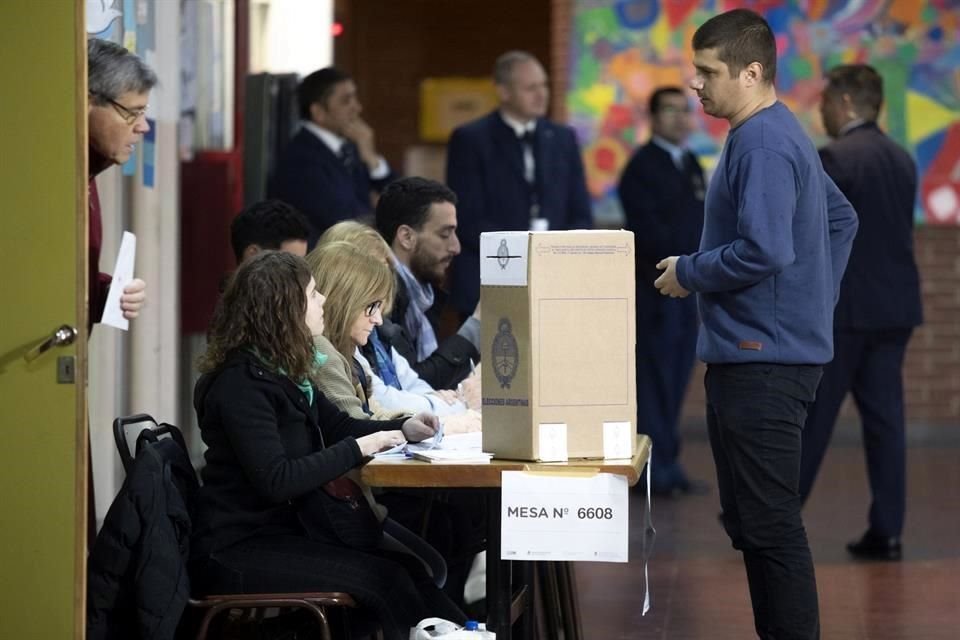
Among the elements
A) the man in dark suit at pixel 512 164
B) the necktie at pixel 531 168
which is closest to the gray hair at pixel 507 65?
the man in dark suit at pixel 512 164

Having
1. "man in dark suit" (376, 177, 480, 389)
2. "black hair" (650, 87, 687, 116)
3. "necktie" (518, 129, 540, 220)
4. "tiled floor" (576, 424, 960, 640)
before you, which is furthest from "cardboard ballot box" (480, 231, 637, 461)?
"black hair" (650, 87, 687, 116)

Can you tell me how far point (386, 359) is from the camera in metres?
4.61

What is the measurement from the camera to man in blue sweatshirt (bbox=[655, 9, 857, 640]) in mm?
4141

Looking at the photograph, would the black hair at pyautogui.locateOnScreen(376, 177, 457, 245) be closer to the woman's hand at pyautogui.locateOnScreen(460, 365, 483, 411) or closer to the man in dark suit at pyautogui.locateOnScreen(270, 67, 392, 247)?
the woman's hand at pyautogui.locateOnScreen(460, 365, 483, 411)

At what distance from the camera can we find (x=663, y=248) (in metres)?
7.96

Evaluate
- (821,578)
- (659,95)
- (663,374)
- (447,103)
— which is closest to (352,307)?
(821,578)

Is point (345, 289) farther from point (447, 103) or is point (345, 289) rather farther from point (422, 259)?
point (447, 103)

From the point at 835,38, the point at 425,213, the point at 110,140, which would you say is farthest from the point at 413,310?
the point at 835,38

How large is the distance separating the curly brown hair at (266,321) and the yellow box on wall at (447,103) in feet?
27.3

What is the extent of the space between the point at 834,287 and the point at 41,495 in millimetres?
2047

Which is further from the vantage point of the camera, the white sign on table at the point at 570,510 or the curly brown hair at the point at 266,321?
A: the curly brown hair at the point at 266,321

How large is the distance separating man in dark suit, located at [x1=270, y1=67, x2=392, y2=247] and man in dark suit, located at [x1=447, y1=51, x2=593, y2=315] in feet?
1.86

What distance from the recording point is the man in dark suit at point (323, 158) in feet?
21.9

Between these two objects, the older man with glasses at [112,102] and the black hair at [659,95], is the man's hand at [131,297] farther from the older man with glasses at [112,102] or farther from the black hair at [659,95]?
the black hair at [659,95]
